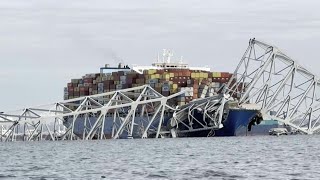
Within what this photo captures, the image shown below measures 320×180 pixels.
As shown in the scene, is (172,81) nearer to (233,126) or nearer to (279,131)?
(233,126)

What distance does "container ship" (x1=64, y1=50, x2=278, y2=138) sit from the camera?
463ft

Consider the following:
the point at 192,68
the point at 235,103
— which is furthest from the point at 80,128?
the point at 235,103

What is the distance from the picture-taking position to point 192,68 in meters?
180

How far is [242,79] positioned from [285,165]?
8011cm

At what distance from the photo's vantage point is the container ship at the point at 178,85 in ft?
463

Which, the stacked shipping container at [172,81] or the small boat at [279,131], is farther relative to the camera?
the stacked shipping container at [172,81]

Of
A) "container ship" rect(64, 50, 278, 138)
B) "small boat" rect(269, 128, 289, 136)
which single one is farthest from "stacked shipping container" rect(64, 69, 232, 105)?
"small boat" rect(269, 128, 289, 136)

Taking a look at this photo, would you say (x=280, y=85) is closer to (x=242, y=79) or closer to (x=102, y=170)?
(x=242, y=79)

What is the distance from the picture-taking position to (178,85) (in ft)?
519

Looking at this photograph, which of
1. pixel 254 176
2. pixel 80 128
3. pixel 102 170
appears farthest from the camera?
pixel 80 128

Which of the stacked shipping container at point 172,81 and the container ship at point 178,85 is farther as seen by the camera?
the stacked shipping container at point 172,81

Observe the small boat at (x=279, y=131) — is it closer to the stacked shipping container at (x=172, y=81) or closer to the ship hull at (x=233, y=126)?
the ship hull at (x=233, y=126)

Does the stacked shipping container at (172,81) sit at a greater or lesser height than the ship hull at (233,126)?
greater

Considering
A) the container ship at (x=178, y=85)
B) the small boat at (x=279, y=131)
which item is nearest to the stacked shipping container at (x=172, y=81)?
the container ship at (x=178, y=85)
